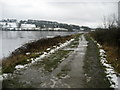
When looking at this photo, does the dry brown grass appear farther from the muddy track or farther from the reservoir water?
the reservoir water

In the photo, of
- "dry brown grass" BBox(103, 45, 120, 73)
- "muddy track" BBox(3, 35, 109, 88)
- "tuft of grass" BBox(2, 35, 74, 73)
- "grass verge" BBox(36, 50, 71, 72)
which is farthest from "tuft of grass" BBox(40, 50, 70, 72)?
"dry brown grass" BBox(103, 45, 120, 73)

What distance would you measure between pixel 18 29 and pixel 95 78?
135240 mm

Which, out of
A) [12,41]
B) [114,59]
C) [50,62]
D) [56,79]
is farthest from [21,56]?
[12,41]

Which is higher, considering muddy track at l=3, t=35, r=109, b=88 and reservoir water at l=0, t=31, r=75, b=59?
muddy track at l=3, t=35, r=109, b=88

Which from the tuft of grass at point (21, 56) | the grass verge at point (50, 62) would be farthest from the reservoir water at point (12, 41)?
the grass verge at point (50, 62)

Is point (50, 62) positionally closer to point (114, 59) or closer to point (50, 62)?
point (50, 62)

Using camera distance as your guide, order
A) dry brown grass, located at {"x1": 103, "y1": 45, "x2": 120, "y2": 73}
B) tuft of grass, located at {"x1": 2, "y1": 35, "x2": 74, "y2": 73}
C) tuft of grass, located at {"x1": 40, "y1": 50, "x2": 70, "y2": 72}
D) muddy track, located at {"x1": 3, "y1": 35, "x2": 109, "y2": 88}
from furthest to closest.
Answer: tuft of grass, located at {"x1": 2, "y1": 35, "x2": 74, "y2": 73}, dry brown grass, located at {"x1": 103, "y1": 45, "x2": 120, "y2": 73}, tuft of grass, located at {"x1": 40, "y1": 50, "x2": 70, "y2": 72}, muddy track, located at {"x1": 3, "y1": 35, "x2": 109, "y2": 88}

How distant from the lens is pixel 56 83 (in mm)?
8719

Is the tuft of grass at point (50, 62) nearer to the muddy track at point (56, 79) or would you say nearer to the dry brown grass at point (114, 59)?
the muddy track at point (56, 79)

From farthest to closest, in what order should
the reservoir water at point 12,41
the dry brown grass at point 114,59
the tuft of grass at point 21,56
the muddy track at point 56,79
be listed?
the reservoir water at point 12,41
the tuft of grass at point 21,56
the dry brown grass at point 114,59
the muddy track at point 56,79

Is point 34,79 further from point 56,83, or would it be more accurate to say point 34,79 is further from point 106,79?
point 106,79

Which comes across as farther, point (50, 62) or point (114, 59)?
point (114, 59)

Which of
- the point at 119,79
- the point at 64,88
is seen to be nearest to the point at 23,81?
the point at 64,88

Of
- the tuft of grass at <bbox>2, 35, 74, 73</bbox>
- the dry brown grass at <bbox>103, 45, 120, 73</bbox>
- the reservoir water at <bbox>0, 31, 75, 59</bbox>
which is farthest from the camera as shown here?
the reservoir water at <bbox>0, 31, 75, 59</bbox>
